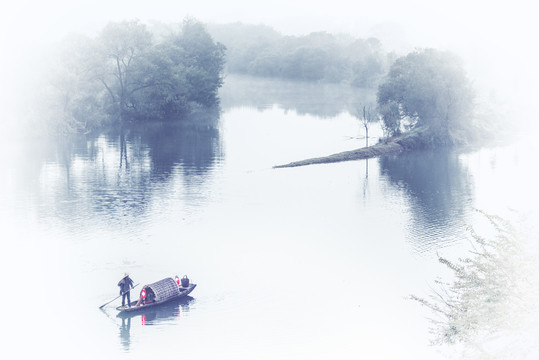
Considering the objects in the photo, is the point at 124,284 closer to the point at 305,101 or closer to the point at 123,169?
the point at 123,169

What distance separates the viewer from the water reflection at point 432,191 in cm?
7000

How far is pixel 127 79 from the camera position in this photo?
142125 mm

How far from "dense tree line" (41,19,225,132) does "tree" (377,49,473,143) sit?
48381 mm

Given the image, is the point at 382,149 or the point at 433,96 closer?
the point at 382,149

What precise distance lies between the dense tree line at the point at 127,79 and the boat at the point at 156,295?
83.2 meters

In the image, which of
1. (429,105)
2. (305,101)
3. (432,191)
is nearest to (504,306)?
(432,191)

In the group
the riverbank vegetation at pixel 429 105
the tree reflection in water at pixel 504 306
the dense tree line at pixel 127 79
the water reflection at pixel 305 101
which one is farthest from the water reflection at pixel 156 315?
the water reflection at pixel 305 101

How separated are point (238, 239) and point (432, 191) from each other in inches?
1313

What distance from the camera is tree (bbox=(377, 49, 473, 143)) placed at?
119 meters

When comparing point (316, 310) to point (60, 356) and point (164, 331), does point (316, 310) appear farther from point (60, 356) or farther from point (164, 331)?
point (60, 356)

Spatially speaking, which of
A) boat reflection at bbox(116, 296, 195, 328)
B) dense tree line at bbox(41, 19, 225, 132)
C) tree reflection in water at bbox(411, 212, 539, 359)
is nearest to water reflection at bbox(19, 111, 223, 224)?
dense tree line at bbox(41, 19, 225, 132)

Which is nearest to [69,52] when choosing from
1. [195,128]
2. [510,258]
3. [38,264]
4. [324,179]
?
[195,128]

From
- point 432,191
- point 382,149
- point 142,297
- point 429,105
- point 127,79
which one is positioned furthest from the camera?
point 127,79

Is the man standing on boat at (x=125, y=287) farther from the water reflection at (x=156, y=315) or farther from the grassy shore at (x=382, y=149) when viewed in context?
the grassy shore at (x=382, y=149)
